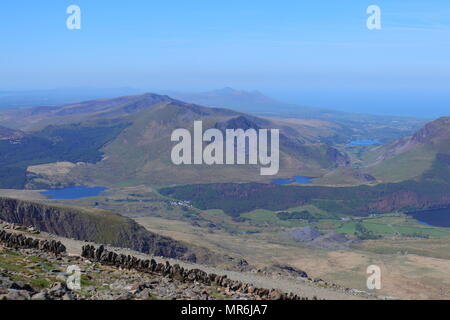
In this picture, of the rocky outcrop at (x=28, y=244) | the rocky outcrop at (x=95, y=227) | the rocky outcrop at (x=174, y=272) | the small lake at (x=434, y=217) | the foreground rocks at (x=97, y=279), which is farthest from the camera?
the small lake at (x=434, y=217)

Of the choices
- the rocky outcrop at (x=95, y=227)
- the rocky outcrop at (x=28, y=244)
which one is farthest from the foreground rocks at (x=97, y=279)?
the rocky outcrop at (x=95, y=227)

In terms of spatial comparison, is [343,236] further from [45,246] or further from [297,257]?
[45,246]

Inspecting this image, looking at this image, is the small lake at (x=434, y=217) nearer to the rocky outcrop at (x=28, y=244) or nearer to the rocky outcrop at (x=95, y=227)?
the rocky outcrop at (x=95, y=227)

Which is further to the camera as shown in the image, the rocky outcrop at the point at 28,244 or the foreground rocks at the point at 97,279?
the rocky outcrop at the point at 28,244

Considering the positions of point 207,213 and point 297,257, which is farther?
point 207,213

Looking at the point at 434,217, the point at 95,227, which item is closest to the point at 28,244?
the point at 95,227

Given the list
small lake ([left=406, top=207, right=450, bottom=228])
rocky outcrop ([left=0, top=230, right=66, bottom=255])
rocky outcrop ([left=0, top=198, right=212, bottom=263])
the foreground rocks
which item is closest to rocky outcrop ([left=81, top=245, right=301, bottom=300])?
the foreground rocks

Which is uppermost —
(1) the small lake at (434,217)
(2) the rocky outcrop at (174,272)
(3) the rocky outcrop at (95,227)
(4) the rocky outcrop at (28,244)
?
(4) the rocky outcrop at (28,244)
